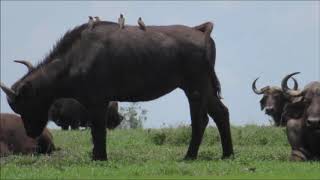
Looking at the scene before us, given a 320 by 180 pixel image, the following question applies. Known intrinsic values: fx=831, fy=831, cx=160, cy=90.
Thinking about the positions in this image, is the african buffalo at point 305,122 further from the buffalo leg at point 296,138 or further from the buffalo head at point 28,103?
the buffalo head at point 28,103

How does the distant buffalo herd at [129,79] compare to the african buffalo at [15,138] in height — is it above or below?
above

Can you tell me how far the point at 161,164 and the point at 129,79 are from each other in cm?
201

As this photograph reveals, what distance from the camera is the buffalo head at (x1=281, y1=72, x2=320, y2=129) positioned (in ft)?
47.5

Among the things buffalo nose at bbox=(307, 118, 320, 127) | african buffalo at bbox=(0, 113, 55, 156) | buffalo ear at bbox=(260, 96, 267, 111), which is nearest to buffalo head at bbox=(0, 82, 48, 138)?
african buffalo at bbox=(0, 113, 55, 156)

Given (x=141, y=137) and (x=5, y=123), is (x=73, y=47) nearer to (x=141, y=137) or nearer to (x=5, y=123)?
(x=5, y=123)

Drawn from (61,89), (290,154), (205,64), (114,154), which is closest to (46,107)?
(61,89)

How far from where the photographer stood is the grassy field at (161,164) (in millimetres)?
11406

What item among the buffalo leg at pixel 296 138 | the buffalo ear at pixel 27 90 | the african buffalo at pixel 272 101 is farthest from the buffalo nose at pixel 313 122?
the african buffalo at pixel 272 101

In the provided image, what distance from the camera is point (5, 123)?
16.6 m

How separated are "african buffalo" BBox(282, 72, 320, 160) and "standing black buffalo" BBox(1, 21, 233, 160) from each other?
5.58 feet

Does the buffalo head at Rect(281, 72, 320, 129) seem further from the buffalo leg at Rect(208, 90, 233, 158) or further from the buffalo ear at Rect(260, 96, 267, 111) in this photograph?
the buffalo ear at Rect(260, 96, 267, 111)

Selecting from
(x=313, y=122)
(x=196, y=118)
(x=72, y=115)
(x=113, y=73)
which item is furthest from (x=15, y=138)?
(x=72, y=115)

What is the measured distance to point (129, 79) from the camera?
14242mm

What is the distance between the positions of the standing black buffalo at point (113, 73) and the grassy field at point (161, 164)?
736 mm
